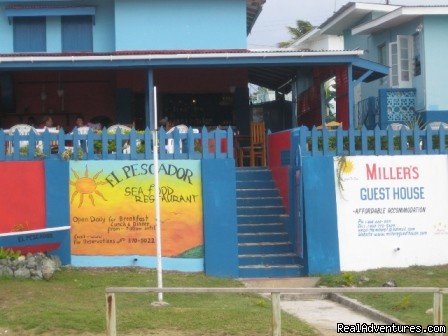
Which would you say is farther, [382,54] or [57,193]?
[382,54]

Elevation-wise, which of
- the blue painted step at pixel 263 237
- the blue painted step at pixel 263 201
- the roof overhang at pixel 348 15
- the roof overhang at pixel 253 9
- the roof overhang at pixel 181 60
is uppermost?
the roof overhang at pixel 253 9

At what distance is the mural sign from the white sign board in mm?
2660

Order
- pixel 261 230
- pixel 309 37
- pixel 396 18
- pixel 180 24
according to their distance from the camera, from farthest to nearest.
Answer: pixel 309 37 → pixel 180 24 → pixel 396 18 → pixel 261 230

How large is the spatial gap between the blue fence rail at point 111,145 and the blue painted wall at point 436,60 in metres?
8.08

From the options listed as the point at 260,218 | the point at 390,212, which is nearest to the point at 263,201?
the point at 260,218

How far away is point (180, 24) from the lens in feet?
77.0

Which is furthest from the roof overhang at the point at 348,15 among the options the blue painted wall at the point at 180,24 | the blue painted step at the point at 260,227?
the blue painted step at the point at 260,227

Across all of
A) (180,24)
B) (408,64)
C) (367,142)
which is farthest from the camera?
(408,64)

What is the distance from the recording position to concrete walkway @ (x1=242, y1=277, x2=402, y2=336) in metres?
12.0

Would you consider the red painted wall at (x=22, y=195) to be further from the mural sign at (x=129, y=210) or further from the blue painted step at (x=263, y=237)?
the blue painted step at (x=263, y=237)

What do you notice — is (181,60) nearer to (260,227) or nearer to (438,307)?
(260,227)

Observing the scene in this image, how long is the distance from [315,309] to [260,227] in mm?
3639

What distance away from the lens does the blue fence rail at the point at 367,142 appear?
16.5 metres

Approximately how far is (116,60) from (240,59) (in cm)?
263
